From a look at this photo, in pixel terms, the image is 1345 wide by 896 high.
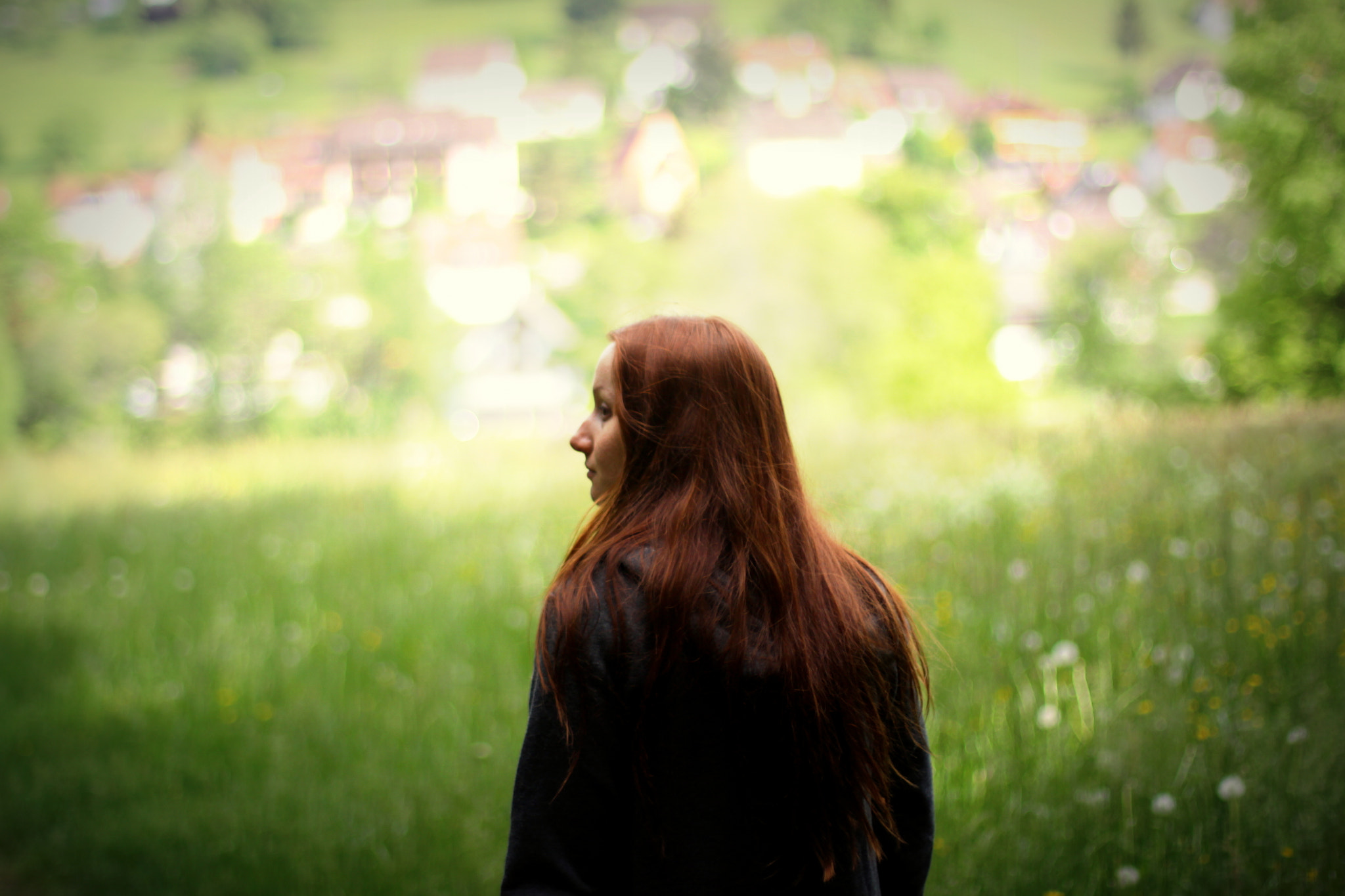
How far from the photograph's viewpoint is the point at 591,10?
10.9 m

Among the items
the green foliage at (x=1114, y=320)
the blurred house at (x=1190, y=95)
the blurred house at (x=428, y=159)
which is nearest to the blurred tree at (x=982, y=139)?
the green foliage at (x=1114, y=320)

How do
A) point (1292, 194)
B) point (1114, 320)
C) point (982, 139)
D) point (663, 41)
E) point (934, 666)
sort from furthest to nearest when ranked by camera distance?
point (1114, 320) < point (663, 41) < point (982, 139) < point (1292, 194) < point (934, 666)

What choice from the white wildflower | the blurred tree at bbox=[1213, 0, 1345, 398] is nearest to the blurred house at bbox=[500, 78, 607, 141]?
the blurred tree at bbox=[1213, 0, 1345, 398]

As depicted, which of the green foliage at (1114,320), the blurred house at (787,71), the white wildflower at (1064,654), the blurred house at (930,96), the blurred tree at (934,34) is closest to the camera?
the white wildflower at (1064,654)

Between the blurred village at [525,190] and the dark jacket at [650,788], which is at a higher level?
the blurred village at [525,190]

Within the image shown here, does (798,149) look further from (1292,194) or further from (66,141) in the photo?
(66,141)

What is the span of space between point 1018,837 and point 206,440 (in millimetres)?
9694

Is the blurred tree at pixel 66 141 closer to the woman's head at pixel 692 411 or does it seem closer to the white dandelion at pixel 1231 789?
the woman's head at pixel 692 411

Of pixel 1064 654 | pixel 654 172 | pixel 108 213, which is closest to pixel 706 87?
pixel 654 172

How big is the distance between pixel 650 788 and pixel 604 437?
0.47m

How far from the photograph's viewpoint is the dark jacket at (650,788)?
1.07 meters

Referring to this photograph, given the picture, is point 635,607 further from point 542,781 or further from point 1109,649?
point 1109,649

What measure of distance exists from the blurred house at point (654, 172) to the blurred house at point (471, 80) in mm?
1652

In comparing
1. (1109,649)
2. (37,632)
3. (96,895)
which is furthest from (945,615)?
(37,632)
